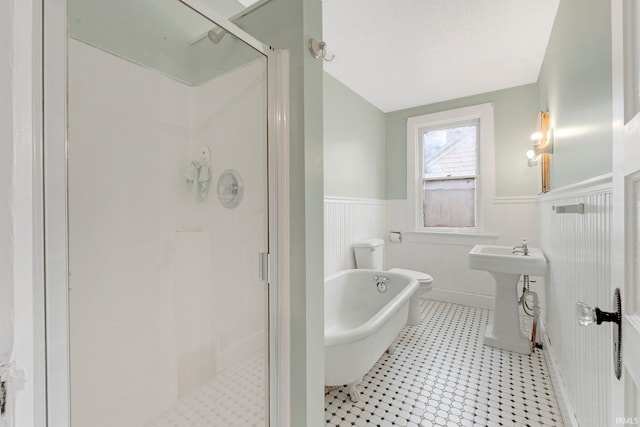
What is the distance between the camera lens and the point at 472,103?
3203mm

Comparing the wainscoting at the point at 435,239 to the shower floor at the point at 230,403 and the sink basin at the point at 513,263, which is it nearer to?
the sink basin at the point at 513,263

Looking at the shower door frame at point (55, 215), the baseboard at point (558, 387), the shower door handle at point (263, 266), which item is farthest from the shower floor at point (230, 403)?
the baseboard at point (558, 387)

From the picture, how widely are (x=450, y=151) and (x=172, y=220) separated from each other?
322cm

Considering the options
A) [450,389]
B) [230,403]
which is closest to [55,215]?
[230,403]

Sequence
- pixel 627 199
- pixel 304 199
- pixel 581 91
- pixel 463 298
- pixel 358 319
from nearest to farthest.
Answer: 1. pixel 627 199
2. pixel 304 199
3. pixel 581 91
4. pixel 358 319
5. pixel 463 298

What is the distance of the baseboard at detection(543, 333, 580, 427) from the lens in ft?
4.68

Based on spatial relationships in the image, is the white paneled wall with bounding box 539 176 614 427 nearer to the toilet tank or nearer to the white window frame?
the white window frame

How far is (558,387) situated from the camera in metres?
1.70

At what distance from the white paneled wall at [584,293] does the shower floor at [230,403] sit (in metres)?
1.21

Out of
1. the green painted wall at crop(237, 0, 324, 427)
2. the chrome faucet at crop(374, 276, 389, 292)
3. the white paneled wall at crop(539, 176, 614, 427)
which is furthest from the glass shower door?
the chrome faucet at crop(374, 276, 389, 292)

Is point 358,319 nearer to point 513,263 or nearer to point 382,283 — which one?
point 382,283

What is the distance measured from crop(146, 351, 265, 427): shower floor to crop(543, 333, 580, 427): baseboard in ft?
4.93

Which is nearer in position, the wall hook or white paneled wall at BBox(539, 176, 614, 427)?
white paneled wall at BBox(539, 176, 614, 427)

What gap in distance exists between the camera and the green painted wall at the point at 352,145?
2.72 metres
